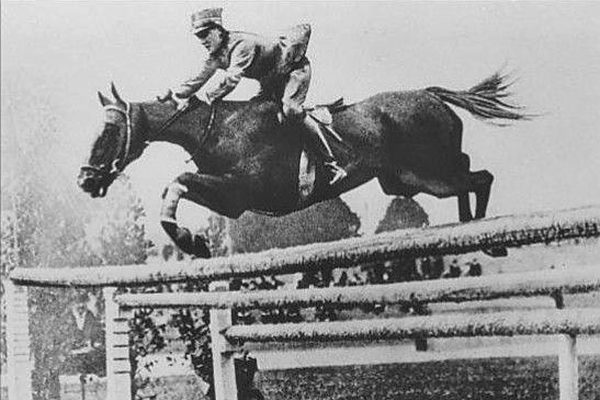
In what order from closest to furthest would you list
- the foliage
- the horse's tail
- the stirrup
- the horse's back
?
the horse's tail, the horse's back, the stirrup, the foliage

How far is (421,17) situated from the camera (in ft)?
10.5

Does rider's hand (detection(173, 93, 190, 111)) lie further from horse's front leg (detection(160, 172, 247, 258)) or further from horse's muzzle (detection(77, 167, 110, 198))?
horse's muzzle (detection(77, 167, 110, 198))

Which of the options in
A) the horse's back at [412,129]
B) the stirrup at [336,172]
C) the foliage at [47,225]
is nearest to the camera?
the horse's back at [412,129]

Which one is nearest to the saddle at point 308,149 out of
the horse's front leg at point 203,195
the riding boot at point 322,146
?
the riding boot at point 322,146

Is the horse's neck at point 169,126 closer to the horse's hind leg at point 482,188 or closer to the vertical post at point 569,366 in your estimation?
the horse's hind leg at point 482,188

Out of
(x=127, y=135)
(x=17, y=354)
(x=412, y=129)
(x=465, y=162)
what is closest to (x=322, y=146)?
(x=412, y=129)

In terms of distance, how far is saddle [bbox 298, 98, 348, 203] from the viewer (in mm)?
3346

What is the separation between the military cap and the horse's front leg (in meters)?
0.52

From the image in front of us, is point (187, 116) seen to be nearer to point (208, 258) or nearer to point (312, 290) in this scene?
point (208, 258)

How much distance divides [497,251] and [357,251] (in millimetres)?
431

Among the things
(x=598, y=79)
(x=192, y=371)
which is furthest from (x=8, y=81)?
(x=598, y=79)

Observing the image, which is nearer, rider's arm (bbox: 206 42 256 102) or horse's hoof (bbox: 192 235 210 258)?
rider's arm (bbox: 206 42 256 102)

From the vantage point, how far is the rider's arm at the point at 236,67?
3473mm

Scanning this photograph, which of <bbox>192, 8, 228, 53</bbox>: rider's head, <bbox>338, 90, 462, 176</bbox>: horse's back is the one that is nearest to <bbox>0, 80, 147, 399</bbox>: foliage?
<bbox>192, 8, 228, 53</bbox>: rider's head
